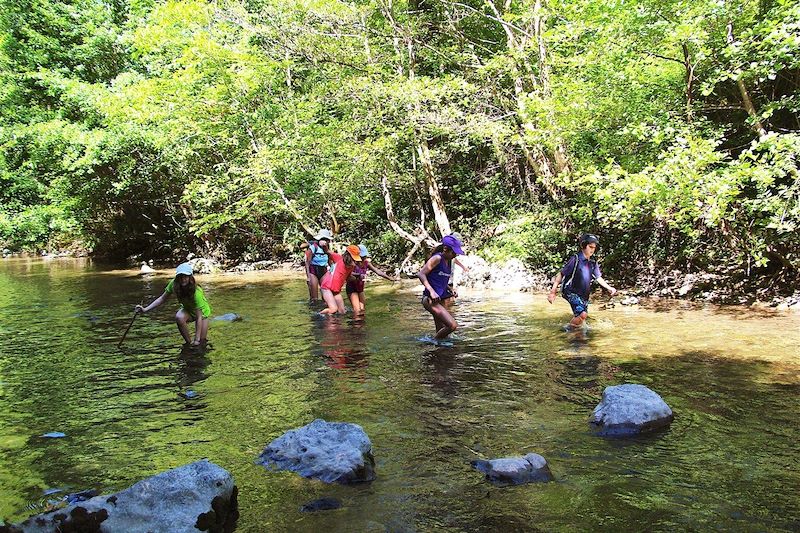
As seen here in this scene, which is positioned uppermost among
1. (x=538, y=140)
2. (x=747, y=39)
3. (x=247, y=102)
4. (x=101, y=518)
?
(x=247, y=102)

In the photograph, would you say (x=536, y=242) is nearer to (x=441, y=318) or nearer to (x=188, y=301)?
(x=441, y=318)

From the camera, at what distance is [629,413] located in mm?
5914

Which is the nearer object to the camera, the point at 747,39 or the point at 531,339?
the point at 531,339

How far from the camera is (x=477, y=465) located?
518cm

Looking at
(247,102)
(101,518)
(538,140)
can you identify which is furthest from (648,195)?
(247,102)

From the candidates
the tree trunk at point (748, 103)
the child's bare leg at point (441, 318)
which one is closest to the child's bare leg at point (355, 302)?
the child's bare leg at point (441, 318)

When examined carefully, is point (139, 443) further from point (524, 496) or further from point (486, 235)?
point (486, 235)

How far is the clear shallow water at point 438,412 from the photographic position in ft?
14.9

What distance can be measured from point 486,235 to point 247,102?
32.4ft

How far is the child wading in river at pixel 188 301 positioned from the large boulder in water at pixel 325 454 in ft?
16.6

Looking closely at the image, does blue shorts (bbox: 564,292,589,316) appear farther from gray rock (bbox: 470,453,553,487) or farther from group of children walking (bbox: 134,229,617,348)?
gray rock (bbox: 470,453,553,487)

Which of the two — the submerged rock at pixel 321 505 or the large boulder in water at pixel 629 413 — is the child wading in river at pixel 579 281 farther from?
the submerged rock at pixel 321 505

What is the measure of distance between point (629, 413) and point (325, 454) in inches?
111

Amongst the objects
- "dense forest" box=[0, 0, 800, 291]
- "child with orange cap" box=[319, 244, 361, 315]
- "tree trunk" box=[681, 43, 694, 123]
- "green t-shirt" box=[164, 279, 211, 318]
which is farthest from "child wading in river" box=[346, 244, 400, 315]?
"tree trunk" box=[681, 43, 694, 123]
